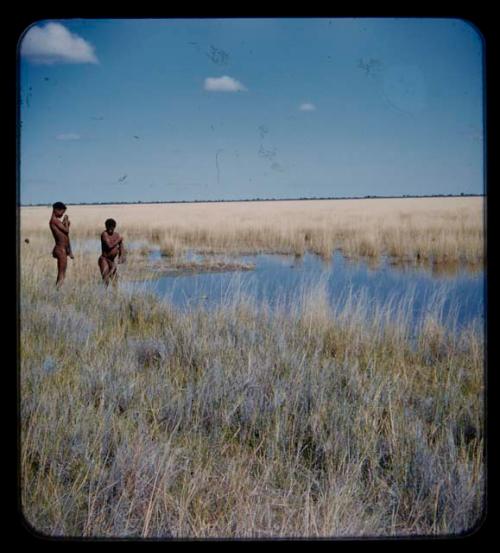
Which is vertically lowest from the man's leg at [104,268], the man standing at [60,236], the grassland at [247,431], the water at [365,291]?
the grassland at [247,431]

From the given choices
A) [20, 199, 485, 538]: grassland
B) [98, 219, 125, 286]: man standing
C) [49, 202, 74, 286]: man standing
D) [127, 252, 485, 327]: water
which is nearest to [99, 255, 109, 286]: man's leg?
[98, 219, 125, 286]: man standing

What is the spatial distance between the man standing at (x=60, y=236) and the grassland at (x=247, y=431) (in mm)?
1165

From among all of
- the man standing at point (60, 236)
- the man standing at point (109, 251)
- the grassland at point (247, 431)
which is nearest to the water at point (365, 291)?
the grassland at point (247, 431)

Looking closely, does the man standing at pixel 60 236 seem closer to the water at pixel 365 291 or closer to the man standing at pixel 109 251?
the man standing at pixel 109 251

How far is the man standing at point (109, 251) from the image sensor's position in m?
6.41

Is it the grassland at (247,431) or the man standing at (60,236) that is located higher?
the man standing at (60,236)

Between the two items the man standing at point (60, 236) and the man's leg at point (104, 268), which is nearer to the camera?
the man standing at point (60, 236)

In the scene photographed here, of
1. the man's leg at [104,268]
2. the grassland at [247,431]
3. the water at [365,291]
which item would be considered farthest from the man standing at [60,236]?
the grassland at [247,431]

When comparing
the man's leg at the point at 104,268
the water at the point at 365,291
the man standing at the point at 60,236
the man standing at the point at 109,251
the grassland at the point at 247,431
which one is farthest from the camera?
the man standing at the point at 109,251

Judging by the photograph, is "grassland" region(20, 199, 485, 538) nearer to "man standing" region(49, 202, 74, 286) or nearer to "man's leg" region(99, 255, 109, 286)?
"man standing" region(49, 202, 74, 286)

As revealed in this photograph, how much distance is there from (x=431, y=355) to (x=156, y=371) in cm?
167

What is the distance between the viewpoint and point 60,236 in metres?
5.48

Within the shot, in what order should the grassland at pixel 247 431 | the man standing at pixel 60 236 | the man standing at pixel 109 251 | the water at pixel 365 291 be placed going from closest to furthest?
the grassland at pixel 247 431 → the water at pixel 365 291 → the man standing at pixel 60 236 → the man standing at pixel 109 251

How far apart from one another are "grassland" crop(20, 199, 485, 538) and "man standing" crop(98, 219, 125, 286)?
2397 mm
